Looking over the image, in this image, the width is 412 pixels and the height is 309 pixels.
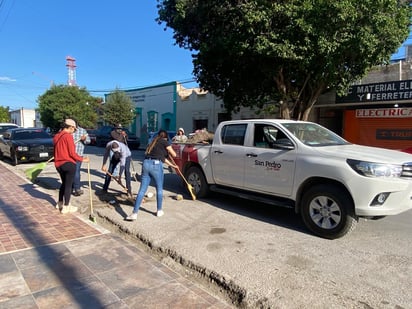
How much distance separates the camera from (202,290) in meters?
3.51

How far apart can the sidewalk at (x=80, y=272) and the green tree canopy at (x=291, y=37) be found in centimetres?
837

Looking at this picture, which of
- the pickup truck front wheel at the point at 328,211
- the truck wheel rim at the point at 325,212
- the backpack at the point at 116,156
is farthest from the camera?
the backpack at the point at 116,156

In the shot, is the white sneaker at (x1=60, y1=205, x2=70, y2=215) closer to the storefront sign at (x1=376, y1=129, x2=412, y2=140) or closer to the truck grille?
the truck grille

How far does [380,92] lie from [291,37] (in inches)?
239

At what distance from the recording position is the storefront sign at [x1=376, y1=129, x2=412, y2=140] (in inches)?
581

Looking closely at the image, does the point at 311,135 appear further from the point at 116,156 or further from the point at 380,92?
the point at 380,92

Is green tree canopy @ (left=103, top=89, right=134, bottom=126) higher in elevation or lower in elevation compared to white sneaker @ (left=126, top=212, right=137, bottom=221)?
higher

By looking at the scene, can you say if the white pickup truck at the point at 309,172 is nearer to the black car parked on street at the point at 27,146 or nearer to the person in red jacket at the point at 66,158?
the person in red jacket at the point at 66,158

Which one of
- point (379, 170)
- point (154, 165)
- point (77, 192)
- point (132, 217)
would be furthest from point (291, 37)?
point (132, 217)

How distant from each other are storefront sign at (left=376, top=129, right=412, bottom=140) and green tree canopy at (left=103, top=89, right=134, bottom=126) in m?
21.8

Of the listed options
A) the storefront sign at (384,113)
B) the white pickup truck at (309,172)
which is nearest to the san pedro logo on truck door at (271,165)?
the white pickup truck at (309,172)

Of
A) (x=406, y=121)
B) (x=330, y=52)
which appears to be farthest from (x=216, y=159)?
(x=406, y=121)

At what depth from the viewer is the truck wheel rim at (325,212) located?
193 inches

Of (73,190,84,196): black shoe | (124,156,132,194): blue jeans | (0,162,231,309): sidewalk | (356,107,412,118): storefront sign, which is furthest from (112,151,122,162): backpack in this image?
(356,107,412,118): storefront sign
